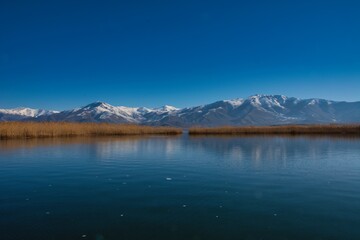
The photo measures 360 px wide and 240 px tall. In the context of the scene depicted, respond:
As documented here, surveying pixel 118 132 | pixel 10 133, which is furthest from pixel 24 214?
pixel 118 132

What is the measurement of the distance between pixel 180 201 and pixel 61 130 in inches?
2260

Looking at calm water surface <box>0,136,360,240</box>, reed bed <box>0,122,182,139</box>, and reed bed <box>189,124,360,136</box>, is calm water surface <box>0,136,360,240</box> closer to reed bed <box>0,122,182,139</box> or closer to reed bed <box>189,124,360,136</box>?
reed bed <box>0,122,182,139</box>

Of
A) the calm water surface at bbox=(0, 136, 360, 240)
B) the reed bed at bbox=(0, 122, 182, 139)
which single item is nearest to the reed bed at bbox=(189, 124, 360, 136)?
the reed bed at bbox=(0, 122, 182, 139)

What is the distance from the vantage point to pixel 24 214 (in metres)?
12.8

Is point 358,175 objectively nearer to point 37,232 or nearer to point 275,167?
point 275,167

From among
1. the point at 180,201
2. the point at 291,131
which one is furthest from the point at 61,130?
the point at 180,201

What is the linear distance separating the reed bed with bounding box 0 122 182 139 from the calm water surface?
115ft

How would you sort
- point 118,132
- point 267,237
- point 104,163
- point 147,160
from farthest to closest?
point 118,132 → point 147,160 → point 104,163 → point 267,237

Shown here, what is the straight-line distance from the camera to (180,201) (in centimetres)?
1502

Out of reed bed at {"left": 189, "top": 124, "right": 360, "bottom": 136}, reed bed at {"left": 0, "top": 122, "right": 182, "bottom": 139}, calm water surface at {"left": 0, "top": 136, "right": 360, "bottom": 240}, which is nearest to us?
calm water surface at {"left": 0, "top": 136, "right": 360, "bottom": 240}

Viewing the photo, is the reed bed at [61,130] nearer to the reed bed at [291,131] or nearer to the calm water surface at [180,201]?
the reed bed at [291,131]

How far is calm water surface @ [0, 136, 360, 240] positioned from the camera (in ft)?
36.2

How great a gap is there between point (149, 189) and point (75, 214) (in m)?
5.37

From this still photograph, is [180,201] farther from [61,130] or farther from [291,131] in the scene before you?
[291,131]
